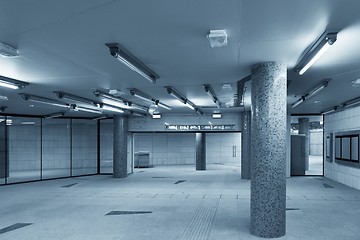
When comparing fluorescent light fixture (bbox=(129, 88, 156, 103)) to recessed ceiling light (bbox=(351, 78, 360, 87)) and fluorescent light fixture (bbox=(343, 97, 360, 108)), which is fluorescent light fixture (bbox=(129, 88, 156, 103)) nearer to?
recessed ceiling light (bbox=(351, 78, 360, 87))

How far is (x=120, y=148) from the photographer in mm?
16109

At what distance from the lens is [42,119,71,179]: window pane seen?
846 inches

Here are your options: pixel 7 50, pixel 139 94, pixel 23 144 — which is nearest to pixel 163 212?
pixel 139 94

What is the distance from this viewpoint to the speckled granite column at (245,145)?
14.8 m

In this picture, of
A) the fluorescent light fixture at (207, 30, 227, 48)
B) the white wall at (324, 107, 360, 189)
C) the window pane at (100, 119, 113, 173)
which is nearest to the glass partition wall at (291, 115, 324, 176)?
the white wall at (324, 107, 360, 189)

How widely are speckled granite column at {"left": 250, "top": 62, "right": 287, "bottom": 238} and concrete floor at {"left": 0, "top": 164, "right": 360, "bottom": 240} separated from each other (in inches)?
17.1

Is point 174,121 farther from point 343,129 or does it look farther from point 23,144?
point 23,144

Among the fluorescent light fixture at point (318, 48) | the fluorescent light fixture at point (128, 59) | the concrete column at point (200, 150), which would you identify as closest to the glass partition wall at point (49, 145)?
the concrete column at point (200, 150)

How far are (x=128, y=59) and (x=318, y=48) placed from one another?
2931 mm

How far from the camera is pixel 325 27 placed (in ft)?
13.2

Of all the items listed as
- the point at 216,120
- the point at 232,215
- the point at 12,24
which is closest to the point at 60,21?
the point at 12,24

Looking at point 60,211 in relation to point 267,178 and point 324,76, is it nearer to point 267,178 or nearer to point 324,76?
point 267,178

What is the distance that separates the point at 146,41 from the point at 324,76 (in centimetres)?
457

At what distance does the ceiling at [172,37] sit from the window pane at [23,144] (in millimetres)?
14897
